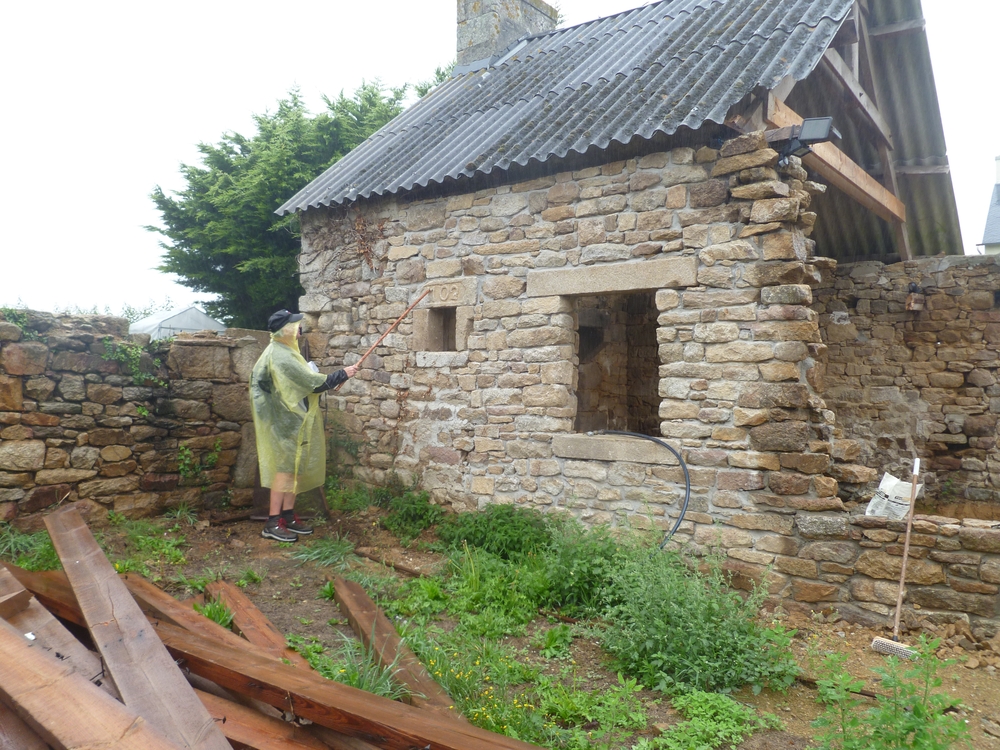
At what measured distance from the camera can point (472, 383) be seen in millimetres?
6281

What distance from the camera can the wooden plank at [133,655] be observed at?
2.56 m

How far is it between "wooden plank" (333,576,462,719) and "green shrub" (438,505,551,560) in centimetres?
122

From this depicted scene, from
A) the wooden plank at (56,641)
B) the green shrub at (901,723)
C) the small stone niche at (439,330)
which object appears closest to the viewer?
the green shrub at (901,723)

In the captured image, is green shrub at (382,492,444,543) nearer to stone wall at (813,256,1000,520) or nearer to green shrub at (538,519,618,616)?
green shrub at (538,519,618,616)

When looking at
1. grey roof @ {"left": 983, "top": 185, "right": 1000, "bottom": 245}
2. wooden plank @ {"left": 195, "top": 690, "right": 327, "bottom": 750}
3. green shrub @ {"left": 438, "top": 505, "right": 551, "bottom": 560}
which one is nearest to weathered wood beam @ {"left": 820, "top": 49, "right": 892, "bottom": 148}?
green shrub @ {"left": 438, "top": 505, "right": 551, "bottom": 560}

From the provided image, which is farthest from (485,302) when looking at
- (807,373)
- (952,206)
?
(952,206)

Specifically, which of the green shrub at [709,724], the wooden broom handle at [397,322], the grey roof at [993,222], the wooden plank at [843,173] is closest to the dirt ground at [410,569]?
the green shrub at [709,724]

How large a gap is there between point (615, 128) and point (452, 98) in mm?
3723

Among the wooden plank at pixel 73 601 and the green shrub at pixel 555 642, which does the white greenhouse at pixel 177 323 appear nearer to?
the wooden plank at pixel 73 601

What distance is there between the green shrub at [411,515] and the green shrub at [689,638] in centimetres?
230

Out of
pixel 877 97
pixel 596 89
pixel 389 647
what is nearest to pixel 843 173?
pixel 877 97

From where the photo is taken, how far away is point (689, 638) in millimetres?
3912

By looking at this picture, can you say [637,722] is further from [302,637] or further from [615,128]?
[615,128]

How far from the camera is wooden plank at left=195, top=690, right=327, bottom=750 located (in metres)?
2.67
